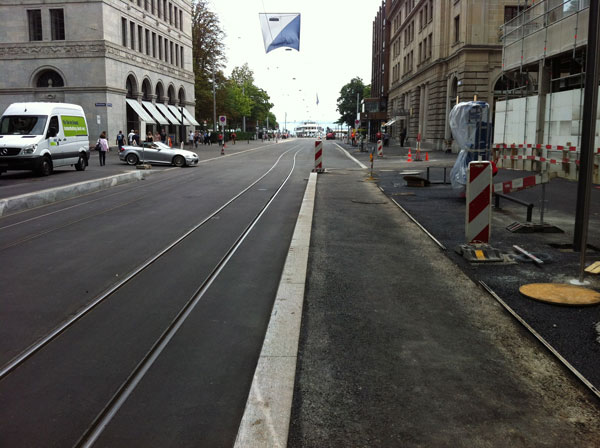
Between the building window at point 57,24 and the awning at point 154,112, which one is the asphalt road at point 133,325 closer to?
the building window at point 57,24

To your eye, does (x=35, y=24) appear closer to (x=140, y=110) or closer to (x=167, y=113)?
(x=140, y=110)

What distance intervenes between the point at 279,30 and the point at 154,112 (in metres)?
36.2

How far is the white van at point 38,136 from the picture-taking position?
2022 centimetres

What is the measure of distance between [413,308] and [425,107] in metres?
48.4

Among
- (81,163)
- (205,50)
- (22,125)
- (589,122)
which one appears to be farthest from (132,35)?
(589,122)

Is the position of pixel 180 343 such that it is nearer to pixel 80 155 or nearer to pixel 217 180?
pixel 217 180

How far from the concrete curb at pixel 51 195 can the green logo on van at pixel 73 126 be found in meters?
4.36

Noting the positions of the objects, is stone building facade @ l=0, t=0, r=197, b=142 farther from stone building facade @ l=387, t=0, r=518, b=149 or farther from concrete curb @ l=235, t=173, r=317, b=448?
concrete curb @ l=235, t=173, r=317, b=448

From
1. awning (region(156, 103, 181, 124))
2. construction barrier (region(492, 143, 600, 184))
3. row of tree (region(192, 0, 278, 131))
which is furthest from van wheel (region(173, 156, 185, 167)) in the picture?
row of tree (region(192, 0, 278, 131))

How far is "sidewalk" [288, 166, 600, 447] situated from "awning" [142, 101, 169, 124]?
48.3 m


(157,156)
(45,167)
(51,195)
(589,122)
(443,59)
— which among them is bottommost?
(51,195)

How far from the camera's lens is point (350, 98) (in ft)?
419

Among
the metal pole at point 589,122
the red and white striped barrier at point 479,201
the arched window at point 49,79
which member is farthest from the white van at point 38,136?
the arched window at point 49,79

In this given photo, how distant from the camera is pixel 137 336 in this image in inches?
179
